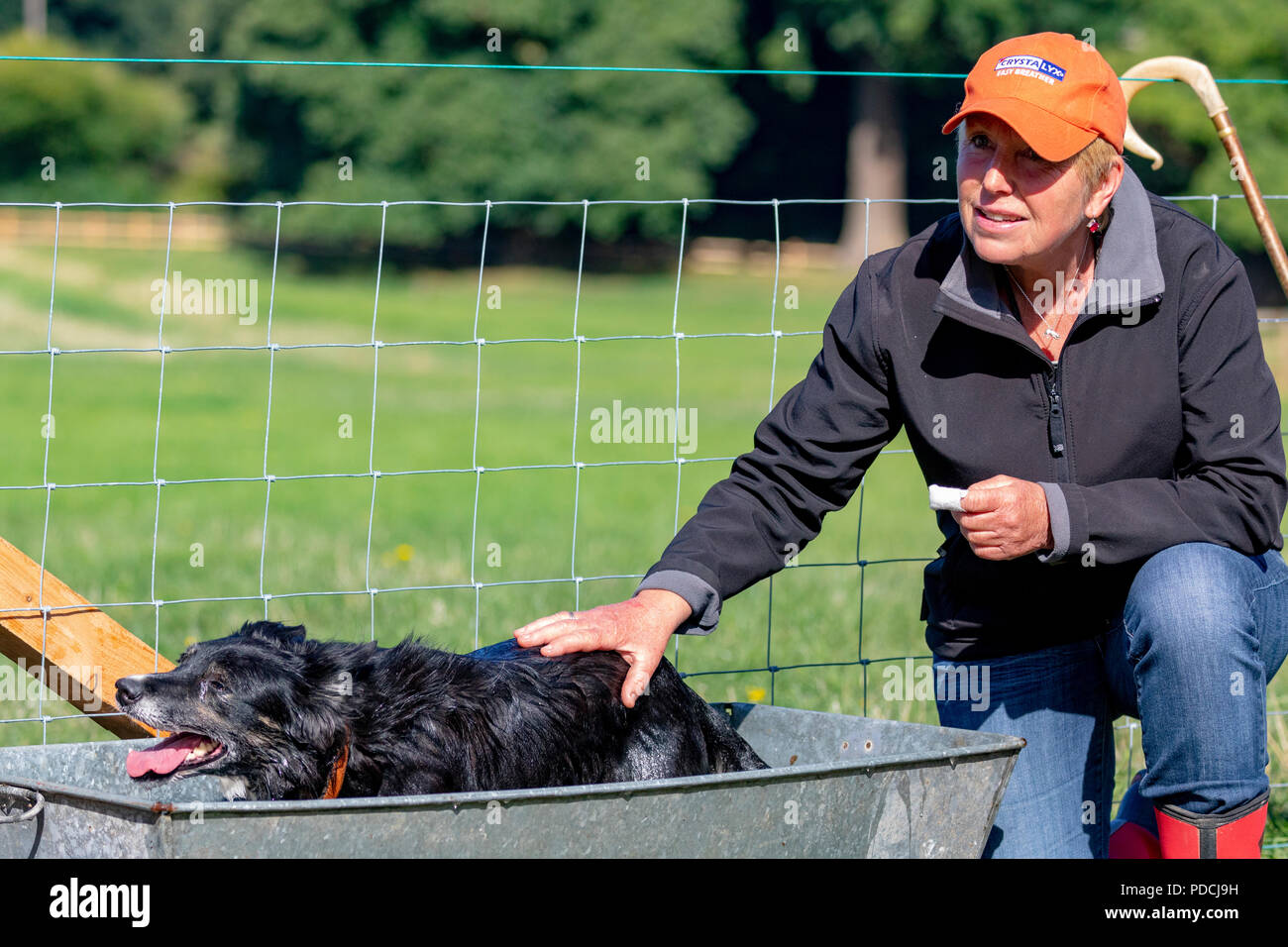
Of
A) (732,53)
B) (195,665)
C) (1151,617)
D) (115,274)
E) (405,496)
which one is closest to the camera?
(1151,617)

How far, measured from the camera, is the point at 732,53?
1756 inches

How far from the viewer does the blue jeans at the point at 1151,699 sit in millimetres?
2686

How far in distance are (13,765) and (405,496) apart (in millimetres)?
9264

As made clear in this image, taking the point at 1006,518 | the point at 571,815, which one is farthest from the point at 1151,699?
the point at 571,815

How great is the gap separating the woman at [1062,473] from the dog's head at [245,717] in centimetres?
51

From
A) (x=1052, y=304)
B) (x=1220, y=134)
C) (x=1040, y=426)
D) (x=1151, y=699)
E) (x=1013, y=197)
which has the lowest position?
(x=1151, y=699)

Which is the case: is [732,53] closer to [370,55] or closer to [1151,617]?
[370,55]

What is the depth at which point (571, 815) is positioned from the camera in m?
2.41

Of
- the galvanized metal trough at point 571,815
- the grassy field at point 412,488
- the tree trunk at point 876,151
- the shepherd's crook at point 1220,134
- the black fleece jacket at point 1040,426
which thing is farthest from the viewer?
the tree trunk at point 876,151

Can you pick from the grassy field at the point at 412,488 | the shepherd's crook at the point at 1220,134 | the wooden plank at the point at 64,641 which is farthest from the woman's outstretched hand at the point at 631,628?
the shepherd's crook at the point at 1220,134

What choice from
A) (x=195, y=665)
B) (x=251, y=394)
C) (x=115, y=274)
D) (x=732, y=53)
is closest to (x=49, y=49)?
(x=115, y=274)

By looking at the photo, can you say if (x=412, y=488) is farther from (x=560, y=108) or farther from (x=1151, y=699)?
(x=560, y=108)

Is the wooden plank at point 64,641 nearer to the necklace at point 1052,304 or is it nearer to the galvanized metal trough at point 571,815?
the galvanized metal trough at point 571,815

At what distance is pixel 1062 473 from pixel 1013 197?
59 centimetres
